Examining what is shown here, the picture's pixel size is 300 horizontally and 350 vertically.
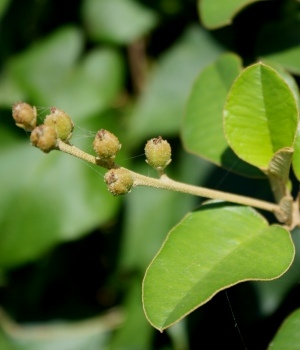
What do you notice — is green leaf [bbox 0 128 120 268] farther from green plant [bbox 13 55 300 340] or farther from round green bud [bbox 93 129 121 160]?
round green bud [bbox 93 129 121 160]

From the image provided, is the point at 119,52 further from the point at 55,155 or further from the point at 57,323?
the point at 57,323

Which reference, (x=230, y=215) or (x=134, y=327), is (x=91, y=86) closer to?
(x=134, y=327)

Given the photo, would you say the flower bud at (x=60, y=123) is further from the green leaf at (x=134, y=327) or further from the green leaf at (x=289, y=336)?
the green leaf at (x=134, y=327)

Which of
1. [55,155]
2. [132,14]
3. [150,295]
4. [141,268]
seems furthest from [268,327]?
[132,14]

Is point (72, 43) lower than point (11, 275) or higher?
higher

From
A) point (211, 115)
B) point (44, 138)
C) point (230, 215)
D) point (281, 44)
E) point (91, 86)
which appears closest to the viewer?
point (44, 138)

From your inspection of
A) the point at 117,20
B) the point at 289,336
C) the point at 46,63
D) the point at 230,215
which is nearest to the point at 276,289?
the point at 289,336
